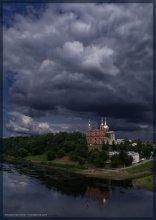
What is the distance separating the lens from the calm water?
36.3 meters

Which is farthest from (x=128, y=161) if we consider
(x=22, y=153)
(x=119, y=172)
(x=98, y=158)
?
(x=22, y=153)

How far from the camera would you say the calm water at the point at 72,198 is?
36.3m

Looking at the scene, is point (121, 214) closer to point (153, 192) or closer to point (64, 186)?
point (153, 192)

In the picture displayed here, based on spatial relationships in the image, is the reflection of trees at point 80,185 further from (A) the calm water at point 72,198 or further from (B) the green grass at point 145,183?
(B) the green grass at point 145,183

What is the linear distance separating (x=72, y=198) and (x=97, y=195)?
4273mm

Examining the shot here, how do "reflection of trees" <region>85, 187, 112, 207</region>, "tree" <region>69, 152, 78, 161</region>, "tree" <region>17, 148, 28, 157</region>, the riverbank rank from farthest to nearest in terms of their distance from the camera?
"tree" <region>17, 148, 28, 157</region>, "tree" <region>69, 152, 78, 161</region>, the riverbank, "reflection of trees" <region>85, 187, 112, 207</region>

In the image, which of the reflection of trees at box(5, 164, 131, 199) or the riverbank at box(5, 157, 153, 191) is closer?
the reflection of trees at box(5, 164, 131, 199)

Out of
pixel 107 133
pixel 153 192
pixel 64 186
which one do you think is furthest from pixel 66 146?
pixel 153 192

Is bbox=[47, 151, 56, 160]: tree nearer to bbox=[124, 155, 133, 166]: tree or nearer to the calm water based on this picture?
bbox=[124, 155, 133, 166]: tree

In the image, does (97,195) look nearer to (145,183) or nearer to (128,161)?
(145,183)

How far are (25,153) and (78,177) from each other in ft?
122

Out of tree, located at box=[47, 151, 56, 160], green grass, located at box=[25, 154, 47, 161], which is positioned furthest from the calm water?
green grass, located at box=[25, 154, 47, 161]

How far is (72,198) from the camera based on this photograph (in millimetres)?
43844

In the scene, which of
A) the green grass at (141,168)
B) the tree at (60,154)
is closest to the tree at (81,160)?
the green grass at (141,168)
